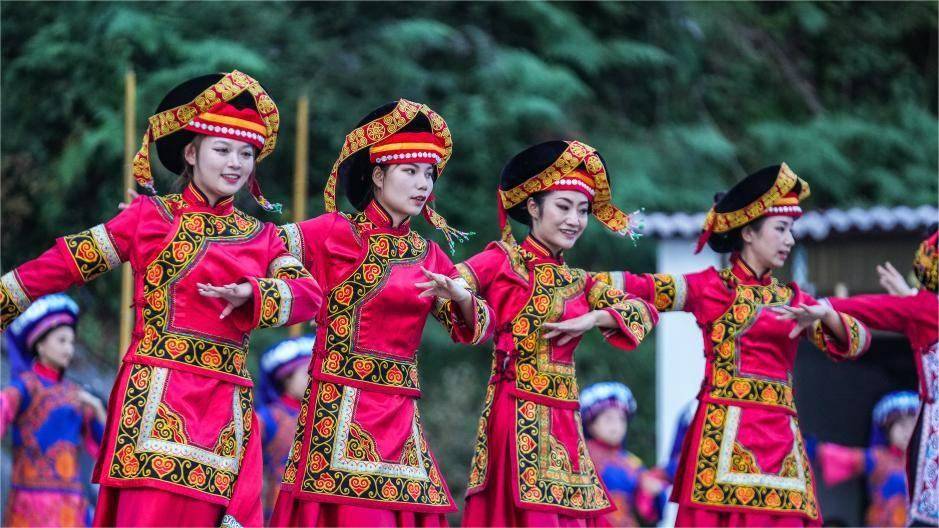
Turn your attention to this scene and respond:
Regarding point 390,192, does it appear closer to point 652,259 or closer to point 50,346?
point 50,346

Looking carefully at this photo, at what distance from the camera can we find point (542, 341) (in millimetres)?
5719

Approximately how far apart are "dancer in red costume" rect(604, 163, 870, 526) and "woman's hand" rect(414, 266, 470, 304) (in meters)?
1.08

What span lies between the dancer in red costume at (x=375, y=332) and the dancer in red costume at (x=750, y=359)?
3.62 ft

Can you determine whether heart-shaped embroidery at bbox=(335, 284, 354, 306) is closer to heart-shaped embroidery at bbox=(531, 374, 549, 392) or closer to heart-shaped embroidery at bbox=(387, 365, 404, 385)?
heart-shaped embroidery at bbox=(387, 365, 404, 385)

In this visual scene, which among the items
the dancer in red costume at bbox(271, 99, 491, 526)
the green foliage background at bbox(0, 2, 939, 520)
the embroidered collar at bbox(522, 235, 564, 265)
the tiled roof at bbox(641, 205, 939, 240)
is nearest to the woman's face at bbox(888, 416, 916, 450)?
the tiled roof at bbox(641, 205, 939, 240)

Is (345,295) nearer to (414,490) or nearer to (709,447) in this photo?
(414,490)

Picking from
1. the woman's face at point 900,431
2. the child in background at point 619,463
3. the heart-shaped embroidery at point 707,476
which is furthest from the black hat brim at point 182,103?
the woman's face at point 900,431

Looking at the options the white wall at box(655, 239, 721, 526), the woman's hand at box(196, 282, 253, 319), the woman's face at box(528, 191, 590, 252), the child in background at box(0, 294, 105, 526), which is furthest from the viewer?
the white wall at box(655, 239, 721, 526)

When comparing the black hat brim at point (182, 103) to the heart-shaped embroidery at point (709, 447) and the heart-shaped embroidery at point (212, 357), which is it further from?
the heart-shaped embroidery at point (709, 447)

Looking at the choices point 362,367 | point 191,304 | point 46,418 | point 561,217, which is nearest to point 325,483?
point 362,367

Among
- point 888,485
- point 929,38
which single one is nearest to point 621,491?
point 888,485

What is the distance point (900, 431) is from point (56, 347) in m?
5.11

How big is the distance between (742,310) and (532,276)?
3.26ft

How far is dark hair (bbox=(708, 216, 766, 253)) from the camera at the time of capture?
6.34m
